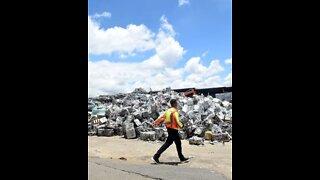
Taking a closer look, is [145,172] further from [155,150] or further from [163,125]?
[163,125]

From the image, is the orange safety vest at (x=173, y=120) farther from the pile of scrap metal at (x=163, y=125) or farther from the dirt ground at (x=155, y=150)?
the pile of scrap metal at (x=163, y=125)

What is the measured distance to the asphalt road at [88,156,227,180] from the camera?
20.2ft

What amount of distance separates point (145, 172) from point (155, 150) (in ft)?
11.4

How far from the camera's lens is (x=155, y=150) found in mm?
10117

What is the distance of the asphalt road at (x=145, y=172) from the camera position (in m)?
6.17

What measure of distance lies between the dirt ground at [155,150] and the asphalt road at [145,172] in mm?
422

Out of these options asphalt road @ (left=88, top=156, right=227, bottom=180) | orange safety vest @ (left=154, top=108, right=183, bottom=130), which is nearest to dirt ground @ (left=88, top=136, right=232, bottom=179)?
asphalt road @ (left=88, top=156, right=227, bottom=180)

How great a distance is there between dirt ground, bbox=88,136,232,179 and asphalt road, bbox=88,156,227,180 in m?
0.42

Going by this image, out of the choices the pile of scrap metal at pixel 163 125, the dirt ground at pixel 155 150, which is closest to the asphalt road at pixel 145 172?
the dirt ground at pixel 155 150

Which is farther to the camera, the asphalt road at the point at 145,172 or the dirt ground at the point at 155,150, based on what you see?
the dirt ground at the point at 155,150

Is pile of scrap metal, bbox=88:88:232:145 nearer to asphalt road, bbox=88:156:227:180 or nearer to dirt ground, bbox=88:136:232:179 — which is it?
dirt ground, bbox=88:136:232:179

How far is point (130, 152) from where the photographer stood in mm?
9852
